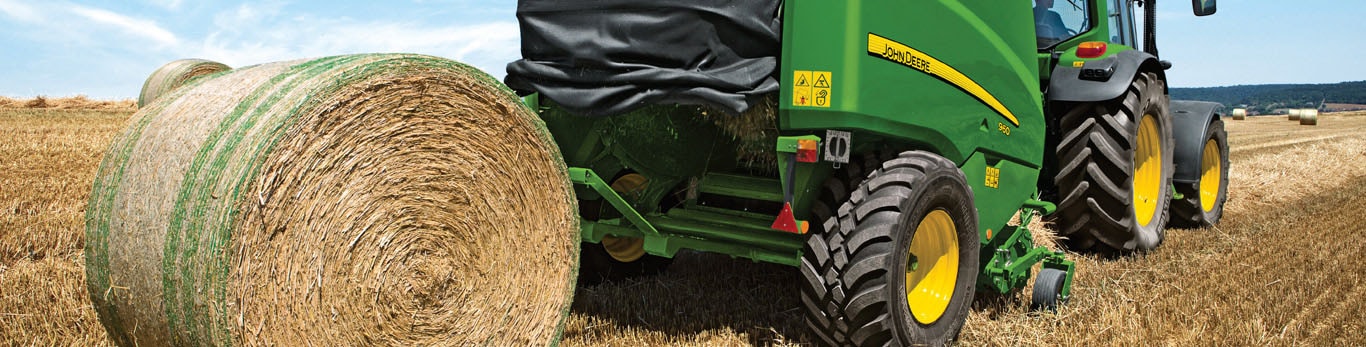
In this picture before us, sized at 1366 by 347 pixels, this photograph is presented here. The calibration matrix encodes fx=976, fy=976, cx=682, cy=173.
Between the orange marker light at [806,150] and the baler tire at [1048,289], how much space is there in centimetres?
152

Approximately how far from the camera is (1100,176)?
5.33 m

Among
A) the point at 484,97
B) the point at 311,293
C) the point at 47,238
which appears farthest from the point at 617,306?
the point at 47,238

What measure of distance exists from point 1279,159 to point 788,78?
33.6 ft

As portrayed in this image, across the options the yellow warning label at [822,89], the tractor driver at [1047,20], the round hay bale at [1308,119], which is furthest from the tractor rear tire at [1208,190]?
the round hay bale at [1308,119]

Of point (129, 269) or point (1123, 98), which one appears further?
point (1123, 98)

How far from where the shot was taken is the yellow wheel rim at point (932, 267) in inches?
150

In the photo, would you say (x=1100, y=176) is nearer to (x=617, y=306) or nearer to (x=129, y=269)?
(x=617, y=306)

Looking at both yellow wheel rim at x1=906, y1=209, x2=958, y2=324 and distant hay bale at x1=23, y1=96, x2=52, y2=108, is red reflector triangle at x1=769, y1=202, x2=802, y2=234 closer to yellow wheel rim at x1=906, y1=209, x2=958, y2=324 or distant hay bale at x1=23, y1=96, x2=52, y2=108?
yellow wheel rim at x1=906, y1=209, x2=958, y2=324

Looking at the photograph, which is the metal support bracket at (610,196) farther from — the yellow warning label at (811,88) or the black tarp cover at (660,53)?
the yellow warning label at (811,88)

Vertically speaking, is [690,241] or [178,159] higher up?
[178,159]

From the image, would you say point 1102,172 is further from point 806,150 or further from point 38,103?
point 38,103

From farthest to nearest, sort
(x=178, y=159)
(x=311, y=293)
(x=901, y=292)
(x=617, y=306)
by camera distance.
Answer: (x=617, y=306) < (x=901, y=292) < (x=311, y=293) < (x=178, y=159)

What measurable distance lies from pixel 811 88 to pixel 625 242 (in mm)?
1830

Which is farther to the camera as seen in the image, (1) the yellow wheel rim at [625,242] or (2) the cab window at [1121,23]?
(2) the cab window at [1121,23]
